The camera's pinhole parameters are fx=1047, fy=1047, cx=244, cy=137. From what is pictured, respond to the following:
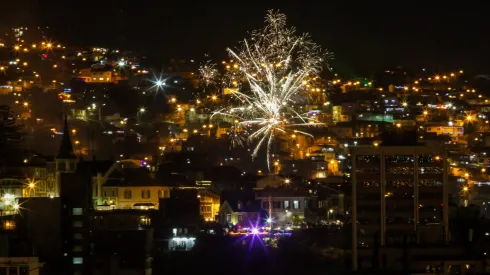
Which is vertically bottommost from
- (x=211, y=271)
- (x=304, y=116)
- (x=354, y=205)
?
(x=211, y=271)

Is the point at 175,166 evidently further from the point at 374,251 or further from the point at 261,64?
the point at 374,251

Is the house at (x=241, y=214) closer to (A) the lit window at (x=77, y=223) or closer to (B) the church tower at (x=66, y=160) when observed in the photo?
(B) the church tower at (x=66, y=160)

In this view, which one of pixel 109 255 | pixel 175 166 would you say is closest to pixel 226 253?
pixel 109 255

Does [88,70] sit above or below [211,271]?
above

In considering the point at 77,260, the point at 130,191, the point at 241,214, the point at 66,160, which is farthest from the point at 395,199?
the point at 66,160

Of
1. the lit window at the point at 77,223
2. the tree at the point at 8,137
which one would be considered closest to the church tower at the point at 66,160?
the tree at the point at 8,137

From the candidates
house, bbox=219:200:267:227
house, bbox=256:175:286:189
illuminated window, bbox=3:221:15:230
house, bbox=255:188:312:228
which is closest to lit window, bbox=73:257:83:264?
illuminated window, bbox=3:221:15:230

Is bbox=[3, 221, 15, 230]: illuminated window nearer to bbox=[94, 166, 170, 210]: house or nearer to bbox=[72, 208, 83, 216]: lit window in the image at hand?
bbox=[72, 208, 83, 216]: lit window
